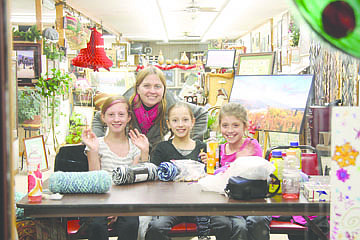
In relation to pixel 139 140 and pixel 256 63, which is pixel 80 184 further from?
pixel 256 63

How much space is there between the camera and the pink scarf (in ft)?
5.65

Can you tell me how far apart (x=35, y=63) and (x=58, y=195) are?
210 centimetres

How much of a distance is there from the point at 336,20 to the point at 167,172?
3.27 ft

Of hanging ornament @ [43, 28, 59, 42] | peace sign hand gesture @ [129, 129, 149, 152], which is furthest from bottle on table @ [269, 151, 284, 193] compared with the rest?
hanging ornament @ [43, 28, 59, 42]

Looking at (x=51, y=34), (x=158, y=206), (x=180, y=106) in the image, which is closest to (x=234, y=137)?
(x=180, y=106)

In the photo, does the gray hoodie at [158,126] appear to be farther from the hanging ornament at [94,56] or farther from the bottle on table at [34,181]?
the bottle on table at [34,181]

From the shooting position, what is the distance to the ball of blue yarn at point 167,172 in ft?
5.00

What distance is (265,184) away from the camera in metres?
1.32

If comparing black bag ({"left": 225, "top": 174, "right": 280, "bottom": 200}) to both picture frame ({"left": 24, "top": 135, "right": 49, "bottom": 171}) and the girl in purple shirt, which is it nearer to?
the girl in purple shirt

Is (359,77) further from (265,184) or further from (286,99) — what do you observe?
(286,99)

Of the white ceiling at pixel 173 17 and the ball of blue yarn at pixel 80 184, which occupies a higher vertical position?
the white ceiling at pixel 173 17

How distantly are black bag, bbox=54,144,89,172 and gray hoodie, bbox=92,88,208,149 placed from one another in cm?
10

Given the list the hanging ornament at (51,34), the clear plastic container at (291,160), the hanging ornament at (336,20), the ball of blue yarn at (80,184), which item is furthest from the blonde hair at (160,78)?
the hanging ornament at (51,34)

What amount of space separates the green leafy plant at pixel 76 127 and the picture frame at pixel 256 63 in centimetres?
211
